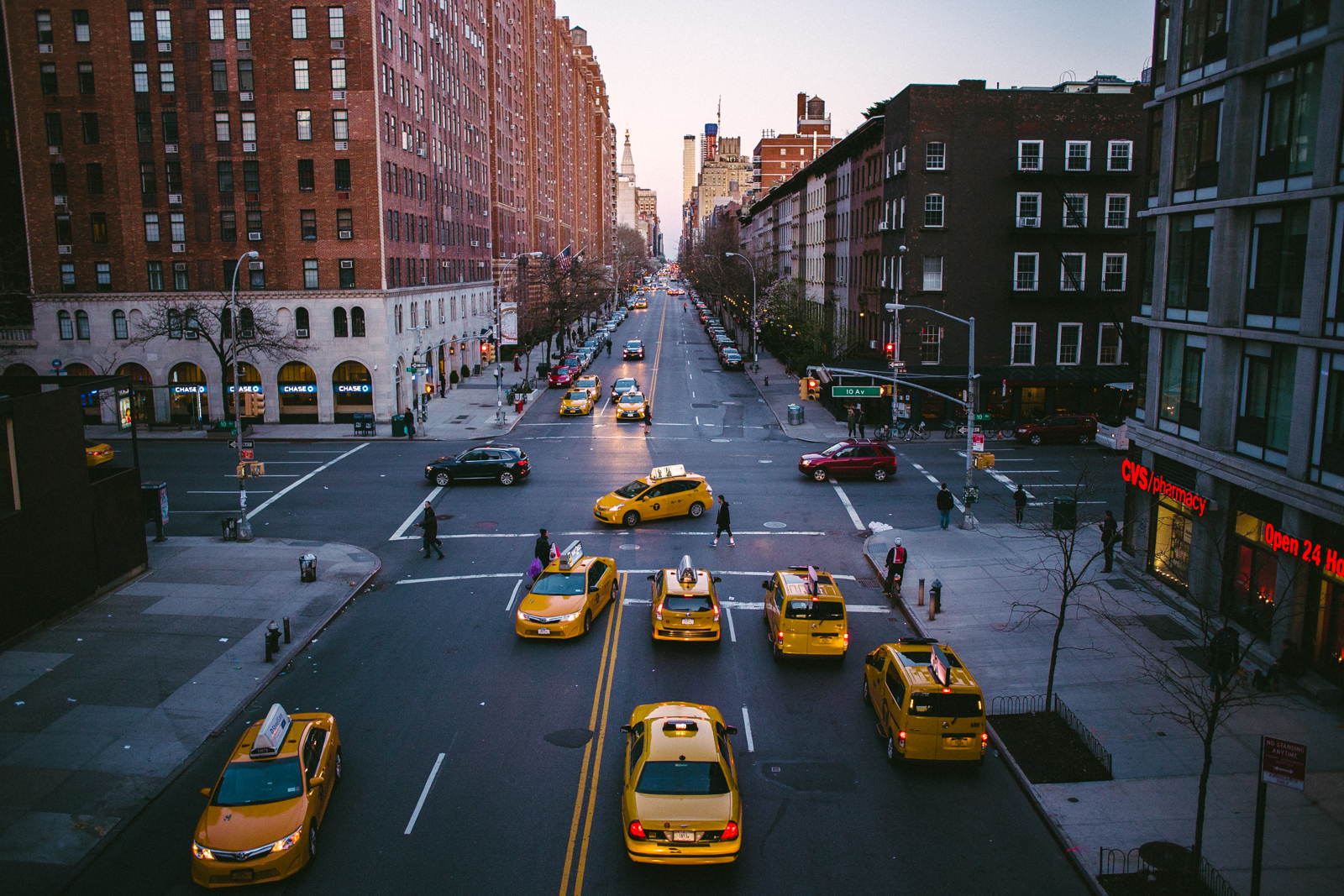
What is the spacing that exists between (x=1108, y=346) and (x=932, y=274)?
1111cm

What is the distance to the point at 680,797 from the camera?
38.7 ft

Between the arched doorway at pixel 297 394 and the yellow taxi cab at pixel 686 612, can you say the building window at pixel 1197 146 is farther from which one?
the arched doorway at pixel 297 394

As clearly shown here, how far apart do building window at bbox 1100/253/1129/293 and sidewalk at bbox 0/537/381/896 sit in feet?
139

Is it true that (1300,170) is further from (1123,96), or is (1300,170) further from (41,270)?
(41,270)

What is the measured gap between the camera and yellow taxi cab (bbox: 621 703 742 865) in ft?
37.4

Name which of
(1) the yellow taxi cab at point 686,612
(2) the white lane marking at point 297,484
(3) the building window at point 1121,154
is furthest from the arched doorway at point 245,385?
(3) the building window at point 1121,154

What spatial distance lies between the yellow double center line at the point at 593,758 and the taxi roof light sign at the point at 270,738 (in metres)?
4.28

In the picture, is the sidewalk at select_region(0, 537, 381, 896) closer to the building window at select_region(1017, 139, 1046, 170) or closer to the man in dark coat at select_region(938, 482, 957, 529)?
the man in dark coat at select_region(938, 482, 957, 529)

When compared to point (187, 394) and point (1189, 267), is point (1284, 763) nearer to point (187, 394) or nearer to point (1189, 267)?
point (1189, 267)

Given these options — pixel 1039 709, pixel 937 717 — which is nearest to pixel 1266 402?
pixel 1039 709

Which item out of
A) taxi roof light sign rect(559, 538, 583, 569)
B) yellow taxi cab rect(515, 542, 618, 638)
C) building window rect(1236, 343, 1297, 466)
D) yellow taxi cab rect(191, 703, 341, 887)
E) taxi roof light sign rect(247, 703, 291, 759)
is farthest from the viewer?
taxi roof light sign rect(559, 538, 583, 569)

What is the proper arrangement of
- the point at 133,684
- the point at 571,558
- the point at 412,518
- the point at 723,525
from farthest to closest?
the point at 412,518
the point at 723,525
the point at 571,558
the point at 133,684

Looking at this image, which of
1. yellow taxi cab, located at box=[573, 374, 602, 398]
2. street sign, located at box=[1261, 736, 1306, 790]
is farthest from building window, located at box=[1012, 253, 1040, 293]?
street sign, located at box=[1261, 736, 1306, 790]

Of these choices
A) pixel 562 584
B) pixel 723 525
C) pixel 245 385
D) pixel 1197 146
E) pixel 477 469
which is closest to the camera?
pixel 562 584
